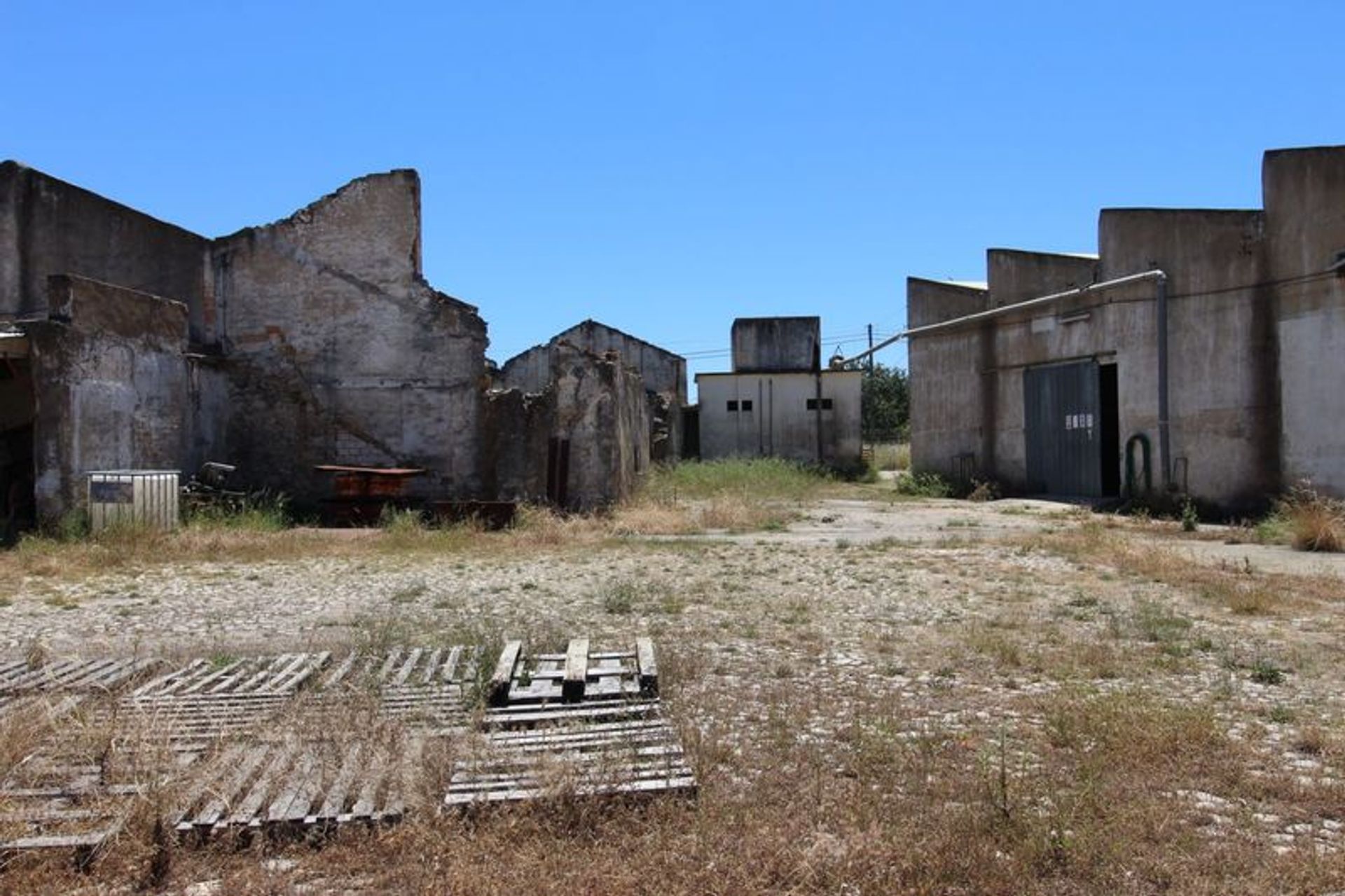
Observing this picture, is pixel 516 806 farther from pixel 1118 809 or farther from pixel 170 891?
pixel 1118 809

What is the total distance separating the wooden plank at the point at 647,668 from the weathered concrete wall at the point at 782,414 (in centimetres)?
3114

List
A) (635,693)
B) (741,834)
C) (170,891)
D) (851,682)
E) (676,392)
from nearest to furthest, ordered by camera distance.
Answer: (170,891)
(741,834)
(635,693)
(851,682)
(676,392)

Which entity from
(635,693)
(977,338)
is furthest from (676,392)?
(635,693)

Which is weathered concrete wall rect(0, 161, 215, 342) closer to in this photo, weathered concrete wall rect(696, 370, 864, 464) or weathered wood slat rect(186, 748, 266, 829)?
weathered wood slat rect(186, 748, 266, 829)

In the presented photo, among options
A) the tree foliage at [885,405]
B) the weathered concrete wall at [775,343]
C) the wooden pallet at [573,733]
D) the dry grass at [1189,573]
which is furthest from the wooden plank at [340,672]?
the tree foliage at [885,405]

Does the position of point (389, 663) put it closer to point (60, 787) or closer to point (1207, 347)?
point (60, 787)

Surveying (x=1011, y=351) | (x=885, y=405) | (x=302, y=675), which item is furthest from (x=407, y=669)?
(x=885, y=405)

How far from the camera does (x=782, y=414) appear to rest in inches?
1470

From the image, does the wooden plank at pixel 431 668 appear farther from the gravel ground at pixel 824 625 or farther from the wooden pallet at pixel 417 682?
the gravel ground at pixel 824 625

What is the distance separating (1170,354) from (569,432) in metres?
10.5

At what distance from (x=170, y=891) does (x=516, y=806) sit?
1.17 metres

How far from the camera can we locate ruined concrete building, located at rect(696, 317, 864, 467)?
37.2 metres

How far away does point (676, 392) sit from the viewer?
39.4 m

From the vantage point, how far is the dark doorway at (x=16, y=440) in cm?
1539
